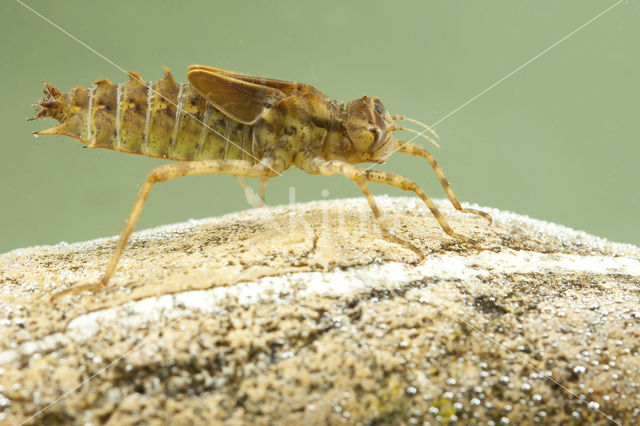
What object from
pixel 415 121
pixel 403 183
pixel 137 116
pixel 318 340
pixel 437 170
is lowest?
pixel 318 340

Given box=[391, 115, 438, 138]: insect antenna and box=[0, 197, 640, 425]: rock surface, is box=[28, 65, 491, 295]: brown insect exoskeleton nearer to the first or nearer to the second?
box=[391, 115, 438, 138]: insect antenna

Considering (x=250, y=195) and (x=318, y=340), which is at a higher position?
(x=250, y=195)

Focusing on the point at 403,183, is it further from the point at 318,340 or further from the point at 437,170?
the point at 318,340

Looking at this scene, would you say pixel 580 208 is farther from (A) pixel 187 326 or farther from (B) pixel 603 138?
(A) pixel 187 326

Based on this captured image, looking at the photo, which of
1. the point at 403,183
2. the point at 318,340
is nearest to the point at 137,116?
the point at 403,183

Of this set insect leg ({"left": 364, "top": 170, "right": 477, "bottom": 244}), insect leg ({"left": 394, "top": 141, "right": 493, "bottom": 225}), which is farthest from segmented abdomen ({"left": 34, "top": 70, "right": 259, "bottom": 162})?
insect leg ({"left": 394, "top": 141, "right": 493, "bottom": 225})
